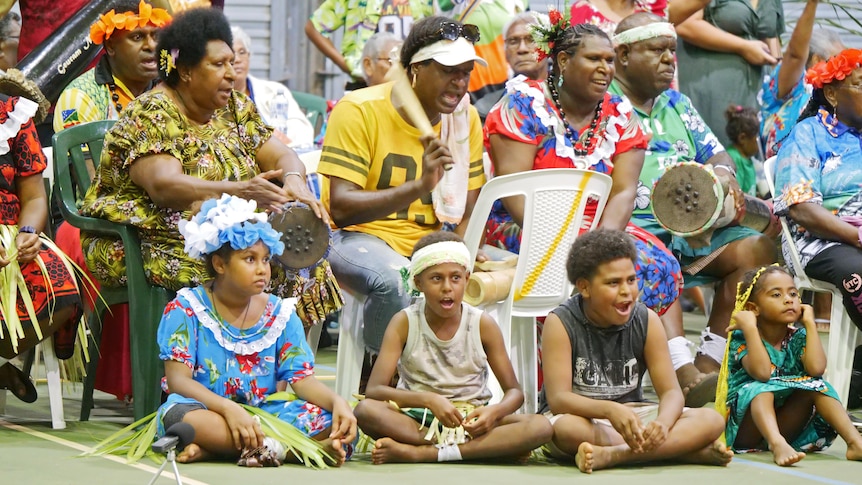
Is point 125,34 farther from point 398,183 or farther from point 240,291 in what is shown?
point 240,291

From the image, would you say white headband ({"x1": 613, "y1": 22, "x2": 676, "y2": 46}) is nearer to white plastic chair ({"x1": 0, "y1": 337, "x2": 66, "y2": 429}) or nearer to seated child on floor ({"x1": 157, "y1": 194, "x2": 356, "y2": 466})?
seated child on floor ({"x1": 157, "y1": 194, "x2": 356, "y2": 466})

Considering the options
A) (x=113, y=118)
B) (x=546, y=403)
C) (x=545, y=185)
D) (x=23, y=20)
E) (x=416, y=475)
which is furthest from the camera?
(x=23, y=20)

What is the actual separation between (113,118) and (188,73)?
889 mm

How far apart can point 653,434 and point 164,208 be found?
198 cm

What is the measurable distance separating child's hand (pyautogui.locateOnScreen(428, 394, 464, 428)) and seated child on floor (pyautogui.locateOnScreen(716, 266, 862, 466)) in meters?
1.18

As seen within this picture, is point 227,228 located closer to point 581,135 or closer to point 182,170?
point 182,170

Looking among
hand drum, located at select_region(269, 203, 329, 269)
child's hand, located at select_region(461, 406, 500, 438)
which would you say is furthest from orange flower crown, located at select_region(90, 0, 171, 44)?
child's hand, located at select_region(461, 406, 500, 438)

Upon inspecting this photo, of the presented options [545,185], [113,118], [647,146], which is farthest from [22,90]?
[647,146]

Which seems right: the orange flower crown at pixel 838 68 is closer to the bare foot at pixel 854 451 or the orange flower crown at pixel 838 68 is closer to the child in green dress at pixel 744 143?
the bare foot at pixel 854 451

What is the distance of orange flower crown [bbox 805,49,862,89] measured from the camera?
20.2ft

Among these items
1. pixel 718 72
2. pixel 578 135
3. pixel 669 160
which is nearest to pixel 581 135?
pixel 578 135

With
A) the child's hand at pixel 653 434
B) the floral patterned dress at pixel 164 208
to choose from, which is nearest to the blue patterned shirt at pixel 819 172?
the child's hand at pixel 653 434

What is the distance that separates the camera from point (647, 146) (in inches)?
250

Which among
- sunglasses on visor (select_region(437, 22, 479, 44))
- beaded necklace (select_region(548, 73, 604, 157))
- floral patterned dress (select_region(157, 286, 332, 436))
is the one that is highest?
sunglasses on visor (select_region(437, 22, 479, 44))
